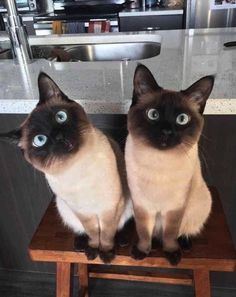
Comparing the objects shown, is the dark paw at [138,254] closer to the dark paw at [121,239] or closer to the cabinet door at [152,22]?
the dark paw at [121,239]

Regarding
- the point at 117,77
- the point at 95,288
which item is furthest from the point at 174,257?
the point at 95,288

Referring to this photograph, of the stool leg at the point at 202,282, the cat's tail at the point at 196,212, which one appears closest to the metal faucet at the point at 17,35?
the cat's tail at the point at 196,212

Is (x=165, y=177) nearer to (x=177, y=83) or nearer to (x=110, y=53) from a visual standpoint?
(x=177, y=83)

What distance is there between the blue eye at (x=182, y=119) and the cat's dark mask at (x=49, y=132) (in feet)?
0.68

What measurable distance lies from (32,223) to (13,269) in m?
0.39

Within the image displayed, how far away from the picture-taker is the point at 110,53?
67.8 inches

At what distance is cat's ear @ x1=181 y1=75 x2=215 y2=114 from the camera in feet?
1.96

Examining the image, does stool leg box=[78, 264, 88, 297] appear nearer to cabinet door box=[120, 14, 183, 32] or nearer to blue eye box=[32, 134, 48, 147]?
blue eye box=[32, 134, 48, 147]

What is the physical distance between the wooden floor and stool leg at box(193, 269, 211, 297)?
59 cm

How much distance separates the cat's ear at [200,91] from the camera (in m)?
0.60

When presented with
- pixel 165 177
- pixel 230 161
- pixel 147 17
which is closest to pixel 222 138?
pixel 230 161

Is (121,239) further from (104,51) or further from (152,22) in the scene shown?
(152,22)

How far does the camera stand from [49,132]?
616 millimetres

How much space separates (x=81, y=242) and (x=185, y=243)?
30 cm
